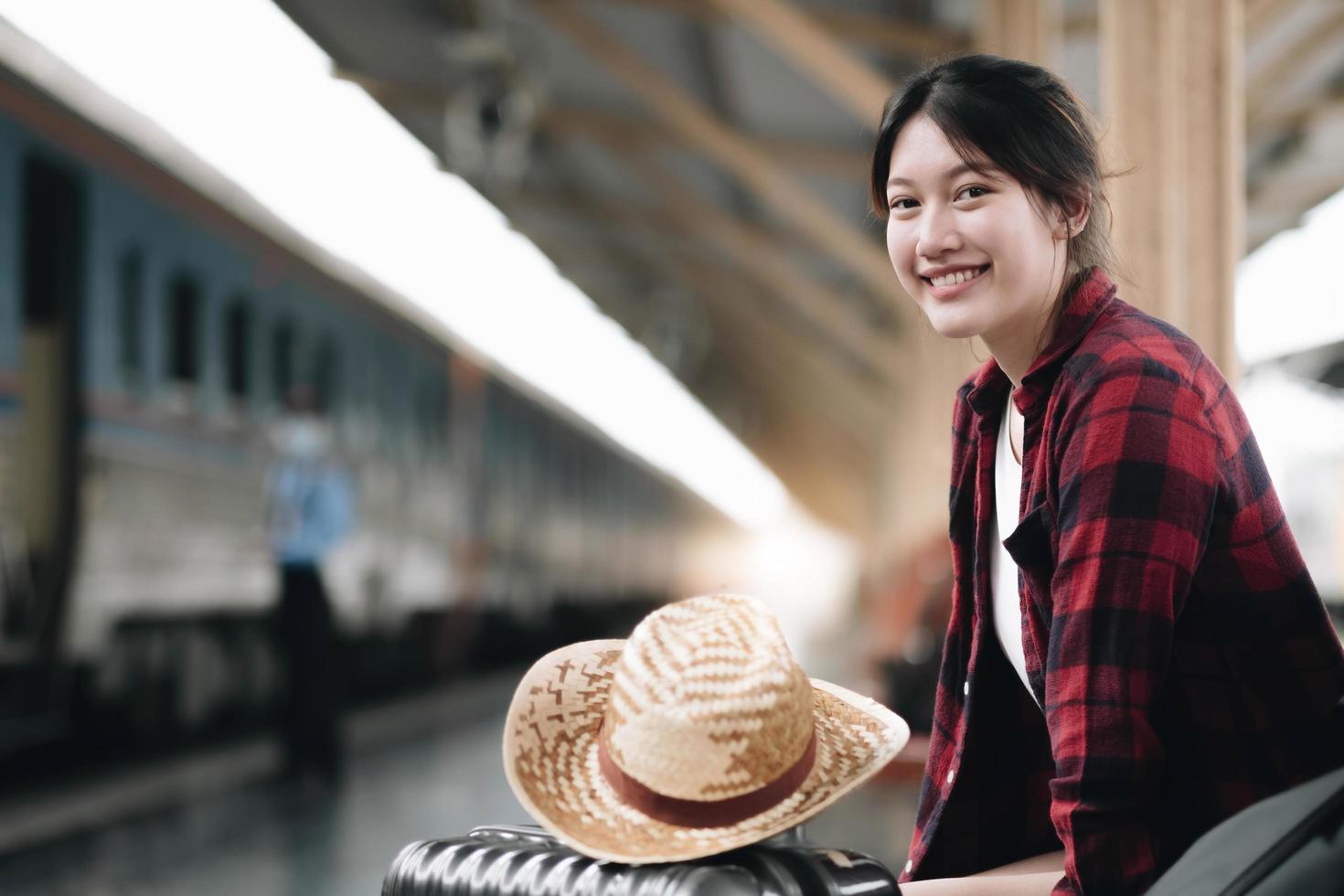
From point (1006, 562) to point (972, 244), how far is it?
0.37m

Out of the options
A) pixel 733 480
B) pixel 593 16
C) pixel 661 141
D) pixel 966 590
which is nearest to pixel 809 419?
pixel 733 480

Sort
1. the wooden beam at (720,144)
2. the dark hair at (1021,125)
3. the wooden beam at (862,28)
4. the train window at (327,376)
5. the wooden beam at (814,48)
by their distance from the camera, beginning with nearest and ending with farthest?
the dark hair at (1021,125) → the wooden beam at (814,48) → the wooden beam at (862,28) → the train window at (327,376) → the wooden beam at (720,144)

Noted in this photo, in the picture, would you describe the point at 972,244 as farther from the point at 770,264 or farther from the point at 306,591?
the point at 770,264

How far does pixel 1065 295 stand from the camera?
1.39m

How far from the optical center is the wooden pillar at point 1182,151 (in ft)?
12.0

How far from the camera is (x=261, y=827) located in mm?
4836

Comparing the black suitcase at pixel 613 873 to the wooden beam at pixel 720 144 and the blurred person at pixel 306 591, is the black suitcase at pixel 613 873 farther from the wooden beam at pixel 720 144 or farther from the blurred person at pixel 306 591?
the wooden beam at pixel 720 144

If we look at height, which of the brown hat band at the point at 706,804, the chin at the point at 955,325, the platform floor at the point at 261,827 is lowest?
the platform floor at the point at 261,827

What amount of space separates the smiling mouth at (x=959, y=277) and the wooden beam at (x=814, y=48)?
4843mm

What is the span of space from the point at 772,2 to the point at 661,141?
12.1ft

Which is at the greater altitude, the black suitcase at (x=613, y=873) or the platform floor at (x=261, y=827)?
the black suitcase at (x=613, y=873)

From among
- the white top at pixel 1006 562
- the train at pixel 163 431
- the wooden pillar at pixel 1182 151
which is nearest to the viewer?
the white top at pixel 1006 562

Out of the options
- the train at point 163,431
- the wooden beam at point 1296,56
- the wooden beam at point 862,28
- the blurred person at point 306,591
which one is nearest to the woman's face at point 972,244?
the train at point 163,431

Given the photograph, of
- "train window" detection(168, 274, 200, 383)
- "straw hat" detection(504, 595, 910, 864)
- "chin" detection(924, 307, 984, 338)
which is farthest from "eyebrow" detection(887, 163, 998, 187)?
"train window" detection(168, 274, 200, 383)
